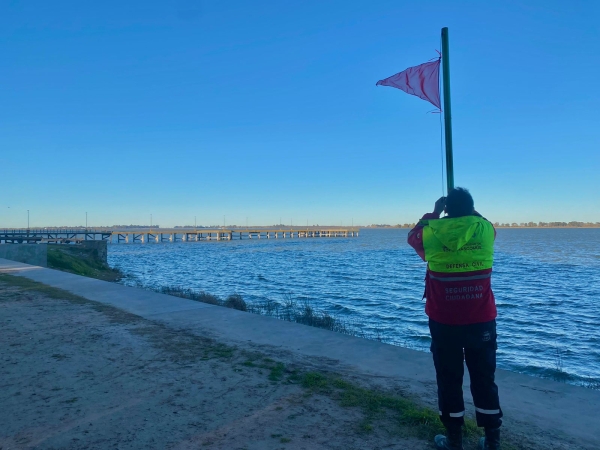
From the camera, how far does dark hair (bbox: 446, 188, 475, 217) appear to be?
12.0 ft

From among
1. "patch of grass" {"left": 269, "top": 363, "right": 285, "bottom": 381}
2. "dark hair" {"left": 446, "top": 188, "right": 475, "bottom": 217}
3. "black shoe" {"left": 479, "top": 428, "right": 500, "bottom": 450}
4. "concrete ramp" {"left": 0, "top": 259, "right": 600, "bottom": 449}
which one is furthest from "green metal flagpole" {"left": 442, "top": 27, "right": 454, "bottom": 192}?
"patch of grass" {"left": 269, "top": 363, "right": 285, "bottom": 381}

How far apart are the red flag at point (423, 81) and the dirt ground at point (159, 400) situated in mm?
3329

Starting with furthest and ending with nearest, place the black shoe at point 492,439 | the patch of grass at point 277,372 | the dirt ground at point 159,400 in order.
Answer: the patch of grass at point 277,372 < the dirt ground at point 159,400 < the black shoe at point 492,439

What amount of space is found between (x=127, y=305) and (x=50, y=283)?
18.5ft

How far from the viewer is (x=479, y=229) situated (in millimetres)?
3539

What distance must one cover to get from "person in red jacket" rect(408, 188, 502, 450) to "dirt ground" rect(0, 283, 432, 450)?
0.45 metres

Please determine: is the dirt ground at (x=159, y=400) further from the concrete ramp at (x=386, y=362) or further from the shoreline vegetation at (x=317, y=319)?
the shoreline vegetation at (x=317, y=319)

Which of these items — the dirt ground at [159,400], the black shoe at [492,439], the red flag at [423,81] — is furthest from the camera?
the red flag at [423,81]

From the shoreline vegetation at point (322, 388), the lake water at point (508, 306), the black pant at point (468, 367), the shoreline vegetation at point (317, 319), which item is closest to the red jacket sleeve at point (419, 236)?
the black pant at point (468, 367)

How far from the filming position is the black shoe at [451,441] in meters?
3.42

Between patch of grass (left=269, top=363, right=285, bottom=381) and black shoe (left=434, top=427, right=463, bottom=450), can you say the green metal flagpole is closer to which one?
black shoe (left=434, top=427, right=463, bottom=450)

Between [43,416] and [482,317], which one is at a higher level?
[482,317]

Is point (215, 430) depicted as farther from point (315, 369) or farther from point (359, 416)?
point (315, 369)

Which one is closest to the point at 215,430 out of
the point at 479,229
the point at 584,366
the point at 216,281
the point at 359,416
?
the point at 359,416
